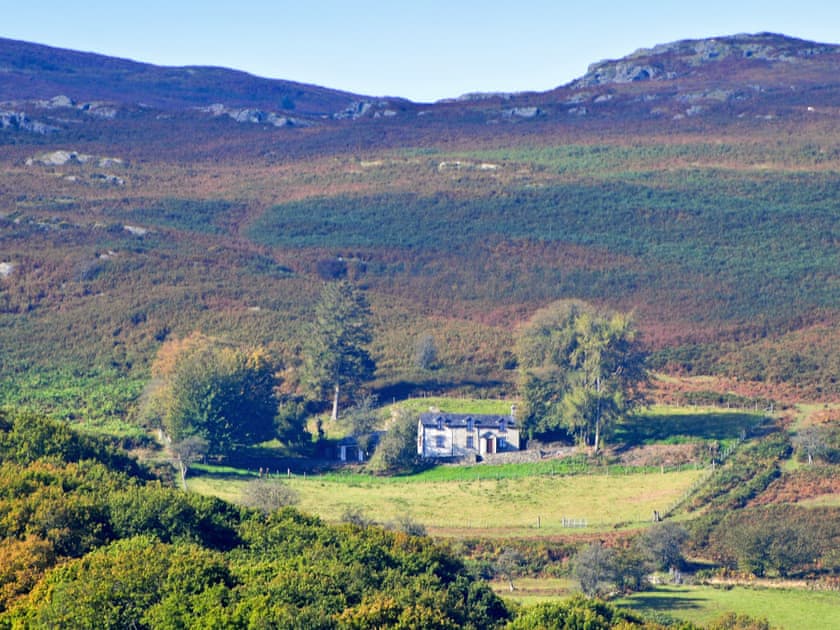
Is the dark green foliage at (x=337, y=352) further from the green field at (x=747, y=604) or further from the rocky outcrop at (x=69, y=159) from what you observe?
the rocky outcrop at (x=69, y=159)

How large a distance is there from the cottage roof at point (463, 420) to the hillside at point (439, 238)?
1161 centimetres

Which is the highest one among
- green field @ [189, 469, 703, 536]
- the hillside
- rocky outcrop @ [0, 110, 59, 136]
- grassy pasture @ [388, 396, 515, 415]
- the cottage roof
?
rocky outcrop @ [0, 110, 59, 136]

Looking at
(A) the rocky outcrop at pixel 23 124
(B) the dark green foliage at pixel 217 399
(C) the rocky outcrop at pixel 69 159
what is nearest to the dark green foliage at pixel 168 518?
(B) the dark green foliage at pixel 217 399

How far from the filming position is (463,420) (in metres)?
83.9

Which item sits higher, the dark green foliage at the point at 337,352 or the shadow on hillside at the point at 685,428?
the dark green foliage at the point at 337,352

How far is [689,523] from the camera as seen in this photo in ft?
223

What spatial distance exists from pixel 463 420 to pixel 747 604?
29.5 metres

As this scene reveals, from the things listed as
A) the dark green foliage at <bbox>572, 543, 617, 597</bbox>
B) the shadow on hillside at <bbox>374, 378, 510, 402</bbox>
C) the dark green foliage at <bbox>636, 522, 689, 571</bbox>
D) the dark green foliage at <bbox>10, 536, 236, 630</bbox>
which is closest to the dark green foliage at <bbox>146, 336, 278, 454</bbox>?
the shadow on hillside at <bbox>374, 378, 510, 402</bbox>

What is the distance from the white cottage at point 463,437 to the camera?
272 feet

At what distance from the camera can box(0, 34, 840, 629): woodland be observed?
48156 mm

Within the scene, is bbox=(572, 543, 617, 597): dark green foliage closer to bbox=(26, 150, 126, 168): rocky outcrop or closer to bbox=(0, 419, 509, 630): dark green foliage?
bbox=(0, 419, 509, 630): dark green foliage

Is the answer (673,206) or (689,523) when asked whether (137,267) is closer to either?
(673,206)

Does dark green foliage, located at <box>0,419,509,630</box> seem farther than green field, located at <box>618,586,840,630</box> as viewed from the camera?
No

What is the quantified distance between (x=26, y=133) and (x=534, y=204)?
72.7 m
